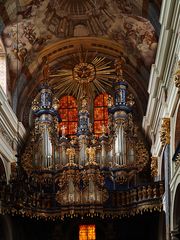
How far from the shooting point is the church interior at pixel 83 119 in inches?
762

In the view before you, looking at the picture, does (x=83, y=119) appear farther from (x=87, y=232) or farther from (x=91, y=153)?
(x=87, y=232)

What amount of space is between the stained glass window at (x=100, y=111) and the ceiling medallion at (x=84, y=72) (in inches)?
38.3

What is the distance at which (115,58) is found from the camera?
22.9 m

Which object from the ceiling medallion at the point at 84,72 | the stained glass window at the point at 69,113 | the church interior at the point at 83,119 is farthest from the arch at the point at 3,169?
the ceiling medallion at the point at 84,72

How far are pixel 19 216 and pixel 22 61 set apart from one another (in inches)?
216

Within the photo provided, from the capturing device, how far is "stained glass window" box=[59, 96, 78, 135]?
23359 millimetres

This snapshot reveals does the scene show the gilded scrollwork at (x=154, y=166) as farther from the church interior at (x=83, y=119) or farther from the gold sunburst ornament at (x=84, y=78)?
the gold sunburst ornament at (x=84, y=78)

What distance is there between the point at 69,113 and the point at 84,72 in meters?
1.74

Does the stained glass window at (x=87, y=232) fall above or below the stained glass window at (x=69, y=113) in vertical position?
below

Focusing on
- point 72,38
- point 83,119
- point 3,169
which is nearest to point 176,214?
point 3,169

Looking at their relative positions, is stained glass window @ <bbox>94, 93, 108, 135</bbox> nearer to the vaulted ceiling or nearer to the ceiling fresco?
the vaulted ceiling

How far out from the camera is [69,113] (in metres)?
23.6

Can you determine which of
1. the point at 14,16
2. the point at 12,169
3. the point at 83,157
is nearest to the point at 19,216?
the point at 12,169

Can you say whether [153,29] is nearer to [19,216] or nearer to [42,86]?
[42,86]
